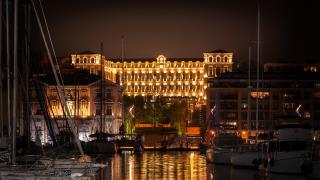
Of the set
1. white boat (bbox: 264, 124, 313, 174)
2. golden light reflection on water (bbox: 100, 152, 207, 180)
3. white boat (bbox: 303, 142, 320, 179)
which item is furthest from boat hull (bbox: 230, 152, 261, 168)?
white boat (bbox: 303, 142, 320, 179)

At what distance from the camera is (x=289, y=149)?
5512 cm

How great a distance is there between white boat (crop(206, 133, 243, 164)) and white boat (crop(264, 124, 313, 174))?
43.4ft

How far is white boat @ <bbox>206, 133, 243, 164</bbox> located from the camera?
230 ft

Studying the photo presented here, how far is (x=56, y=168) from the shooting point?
39.7 metres

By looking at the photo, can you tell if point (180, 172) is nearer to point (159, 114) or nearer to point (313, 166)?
point (313, 166)

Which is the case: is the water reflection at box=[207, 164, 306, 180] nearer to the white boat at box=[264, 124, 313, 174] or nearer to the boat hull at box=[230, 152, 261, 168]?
the boat hull at box=[230, 152, 261, 168]

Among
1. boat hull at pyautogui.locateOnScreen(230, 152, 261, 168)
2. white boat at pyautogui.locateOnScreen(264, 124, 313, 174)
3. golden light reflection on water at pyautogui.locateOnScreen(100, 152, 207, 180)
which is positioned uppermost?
white boat at pyautogui.locateOnScreen(264, 124, 313, 174)

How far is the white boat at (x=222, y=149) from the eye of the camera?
70.2m

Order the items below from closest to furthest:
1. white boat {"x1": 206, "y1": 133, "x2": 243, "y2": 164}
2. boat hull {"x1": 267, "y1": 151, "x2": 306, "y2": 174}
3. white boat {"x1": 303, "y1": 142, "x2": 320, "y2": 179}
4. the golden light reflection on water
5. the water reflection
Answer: white boat {"x1": 303, "y1": 142, "x2": 320, "y2": 179}, the water reflection, boat hull {"x1": 267, "y1": 151, "x2": 306, "y2": 174}, the golden light reflection on water, white boat {"x1": 206, "y1": 133, "x2": 243, "y2": 164}

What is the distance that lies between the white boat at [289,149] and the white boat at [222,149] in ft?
43.4

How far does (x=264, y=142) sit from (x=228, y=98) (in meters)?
102

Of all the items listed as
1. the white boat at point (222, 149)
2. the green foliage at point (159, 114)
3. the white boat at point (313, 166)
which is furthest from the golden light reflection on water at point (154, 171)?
the green foliage at point (159, 114)

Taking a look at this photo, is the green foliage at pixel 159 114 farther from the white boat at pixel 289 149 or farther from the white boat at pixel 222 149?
the white boat at pixel 289 149

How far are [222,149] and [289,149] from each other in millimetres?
16944
